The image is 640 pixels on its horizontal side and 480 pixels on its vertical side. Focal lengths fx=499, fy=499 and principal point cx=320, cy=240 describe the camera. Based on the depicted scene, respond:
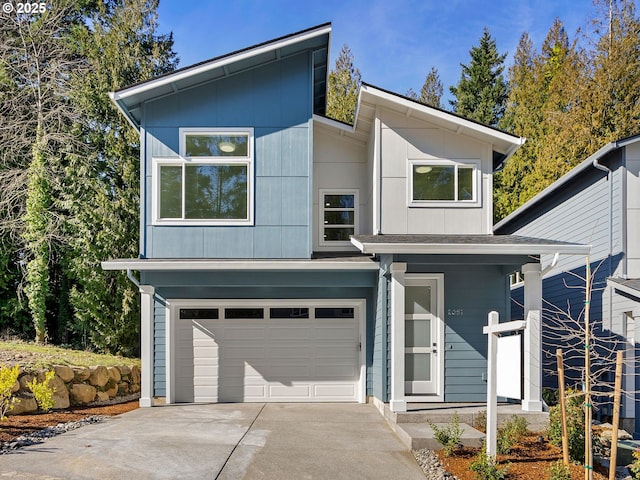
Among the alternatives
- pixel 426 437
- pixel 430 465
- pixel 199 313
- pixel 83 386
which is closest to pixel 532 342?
pixel 426 437

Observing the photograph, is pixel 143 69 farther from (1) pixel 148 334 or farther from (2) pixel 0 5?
(1) pixel 148 334

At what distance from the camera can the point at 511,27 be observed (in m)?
23.4

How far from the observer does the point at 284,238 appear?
29.9 ft

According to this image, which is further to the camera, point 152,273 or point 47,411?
point 152,273

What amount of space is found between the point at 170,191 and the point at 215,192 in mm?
829

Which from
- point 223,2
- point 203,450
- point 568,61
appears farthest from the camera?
point 568,61

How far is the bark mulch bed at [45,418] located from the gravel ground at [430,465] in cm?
507

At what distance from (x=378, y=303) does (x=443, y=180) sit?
8.54 ft

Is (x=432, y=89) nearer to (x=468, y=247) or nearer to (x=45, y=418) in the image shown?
(x=468, y=247)

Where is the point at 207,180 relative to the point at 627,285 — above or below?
above

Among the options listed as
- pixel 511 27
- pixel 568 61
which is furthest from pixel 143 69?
pixel 511 27

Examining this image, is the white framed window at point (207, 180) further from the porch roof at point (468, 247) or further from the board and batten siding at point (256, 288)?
the porch roof at point (468, 247)

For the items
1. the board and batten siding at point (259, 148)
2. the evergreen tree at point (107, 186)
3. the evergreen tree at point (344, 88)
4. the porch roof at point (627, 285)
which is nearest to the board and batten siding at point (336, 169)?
the board and batten siding at point (259, 148)

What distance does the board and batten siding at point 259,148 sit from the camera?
910 centimetres
